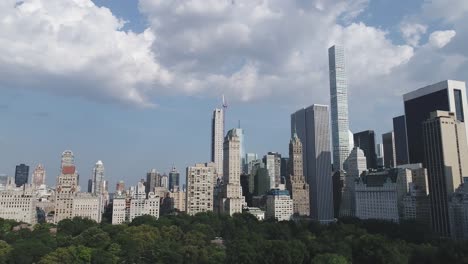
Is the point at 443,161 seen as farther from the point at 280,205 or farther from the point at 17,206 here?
the point at 17,206

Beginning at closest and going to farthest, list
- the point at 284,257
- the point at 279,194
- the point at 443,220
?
1. the point at 284,257
2. the point at 443,220
3. the point at 279,194

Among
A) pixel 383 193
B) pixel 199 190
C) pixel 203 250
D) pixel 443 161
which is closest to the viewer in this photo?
pixel 203 250

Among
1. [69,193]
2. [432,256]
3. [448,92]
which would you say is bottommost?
[432,256]

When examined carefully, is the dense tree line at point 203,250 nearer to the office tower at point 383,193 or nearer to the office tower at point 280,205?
the office tower at point 383,193

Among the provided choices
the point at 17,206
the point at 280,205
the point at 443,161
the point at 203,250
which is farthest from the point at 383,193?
the point at 17,206

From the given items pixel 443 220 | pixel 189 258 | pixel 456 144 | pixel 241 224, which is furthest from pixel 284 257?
pixel 456 144

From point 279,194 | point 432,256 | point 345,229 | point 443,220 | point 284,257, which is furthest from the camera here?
point 279,194

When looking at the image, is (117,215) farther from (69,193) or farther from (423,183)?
(423,183)
